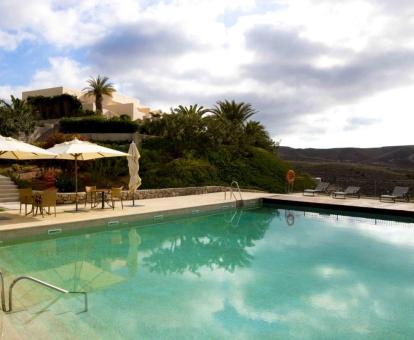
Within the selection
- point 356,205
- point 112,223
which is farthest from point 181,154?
point 112,223

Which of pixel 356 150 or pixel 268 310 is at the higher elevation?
pixel 356 150

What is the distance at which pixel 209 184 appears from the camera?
68.0 feet

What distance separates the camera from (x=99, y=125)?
84.2ft

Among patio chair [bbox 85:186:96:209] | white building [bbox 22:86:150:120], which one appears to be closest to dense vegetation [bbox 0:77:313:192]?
patio chair [bbox 85:186:96:209]

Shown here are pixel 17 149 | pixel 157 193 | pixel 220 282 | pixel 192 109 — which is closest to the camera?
pixel 220 282

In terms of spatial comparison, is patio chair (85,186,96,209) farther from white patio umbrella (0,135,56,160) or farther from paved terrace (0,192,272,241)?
white patio umbrella (0,135,56,160)

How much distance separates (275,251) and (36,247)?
596cm

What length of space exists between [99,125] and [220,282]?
21110 mm

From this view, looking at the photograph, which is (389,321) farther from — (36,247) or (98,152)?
(98,152)

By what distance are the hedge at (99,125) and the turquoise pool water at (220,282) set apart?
49.2 ft

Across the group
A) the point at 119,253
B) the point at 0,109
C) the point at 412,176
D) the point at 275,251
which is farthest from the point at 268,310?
the point at 0,109

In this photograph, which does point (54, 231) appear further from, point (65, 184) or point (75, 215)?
point (65, 184)

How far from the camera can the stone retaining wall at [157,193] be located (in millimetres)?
13458

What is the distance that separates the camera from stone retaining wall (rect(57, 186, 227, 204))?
1346 cm
